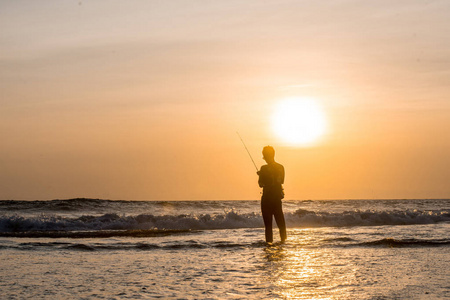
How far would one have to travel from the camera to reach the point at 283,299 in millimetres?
5266

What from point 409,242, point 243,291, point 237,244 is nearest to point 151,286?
point 243,291

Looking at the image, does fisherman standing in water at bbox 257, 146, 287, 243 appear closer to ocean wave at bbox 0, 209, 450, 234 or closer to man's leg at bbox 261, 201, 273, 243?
man's leg at bbox 261, 201, 273, 243

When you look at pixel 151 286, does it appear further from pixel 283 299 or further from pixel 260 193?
pixel 260 193

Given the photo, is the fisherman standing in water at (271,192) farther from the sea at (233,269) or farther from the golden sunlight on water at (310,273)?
the golden sunlight on water at (310,273)

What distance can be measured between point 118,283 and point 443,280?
3723mm

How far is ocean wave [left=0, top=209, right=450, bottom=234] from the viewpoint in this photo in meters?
20.7

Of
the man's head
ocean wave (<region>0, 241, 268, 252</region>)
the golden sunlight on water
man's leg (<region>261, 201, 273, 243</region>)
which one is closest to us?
the golden sunlight on water

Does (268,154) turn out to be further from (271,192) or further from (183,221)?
(183,221)

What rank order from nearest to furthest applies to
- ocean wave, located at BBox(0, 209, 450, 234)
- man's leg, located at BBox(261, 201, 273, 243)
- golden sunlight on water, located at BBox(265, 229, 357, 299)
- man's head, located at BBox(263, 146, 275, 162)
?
golden sunlight on water, located at BBox(265, 229, 357, 299), man's leg, located at BBox(261, 201, 273, 243), man's head, located at BBox(263, 146, 275, 162), ocean wave, located at BBox(0, 209, 450, 234)

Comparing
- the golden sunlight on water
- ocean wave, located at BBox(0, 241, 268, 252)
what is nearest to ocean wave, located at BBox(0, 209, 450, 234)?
ocean wave, located at BBox(0, 241, 268, 252)

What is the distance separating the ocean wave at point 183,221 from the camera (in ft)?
68.0

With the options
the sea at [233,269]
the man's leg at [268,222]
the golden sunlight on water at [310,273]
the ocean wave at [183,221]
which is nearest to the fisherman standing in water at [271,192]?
the man's leg at [268,222]

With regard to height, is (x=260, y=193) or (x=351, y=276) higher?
(x=260, y=193)

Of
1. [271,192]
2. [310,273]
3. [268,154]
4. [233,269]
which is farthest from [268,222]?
[310,273]
